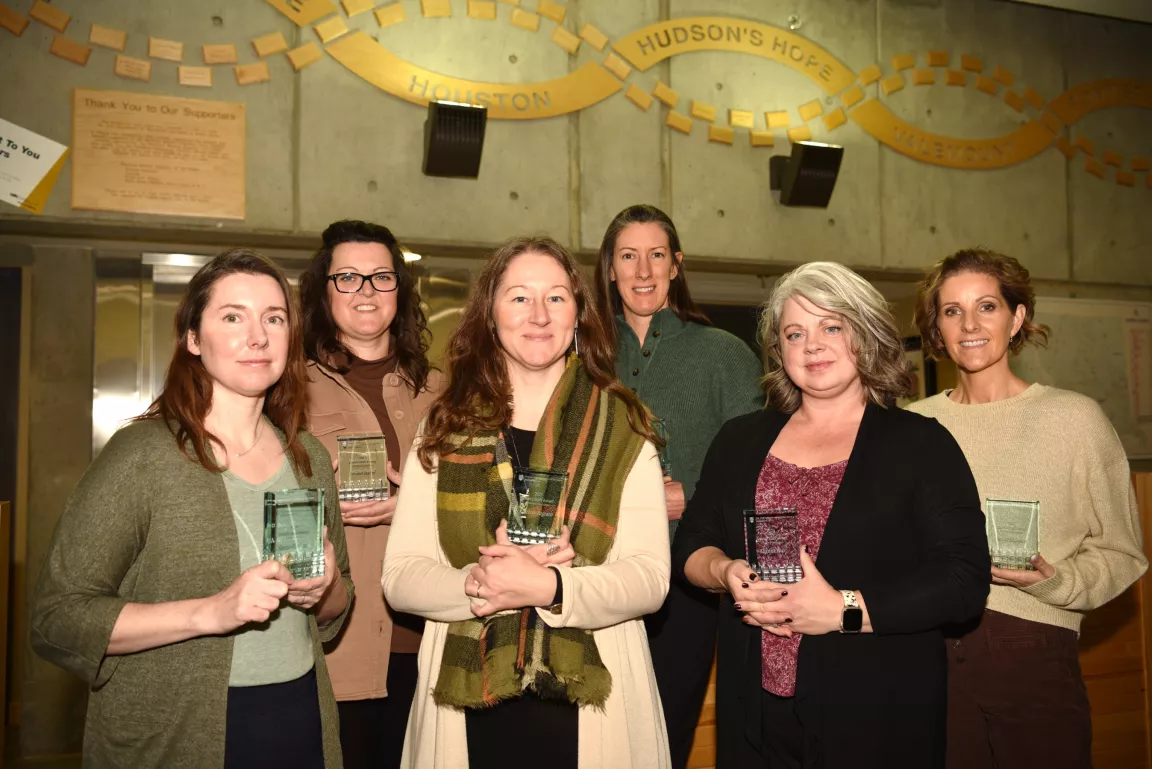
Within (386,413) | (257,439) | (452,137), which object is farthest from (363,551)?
(452,137)

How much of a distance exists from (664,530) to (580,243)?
10.4ft

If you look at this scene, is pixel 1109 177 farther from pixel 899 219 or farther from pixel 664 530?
pixel 664 530

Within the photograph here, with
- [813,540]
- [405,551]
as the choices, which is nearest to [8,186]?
[405,551]

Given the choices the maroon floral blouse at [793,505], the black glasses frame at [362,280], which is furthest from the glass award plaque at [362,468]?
the maroon floral blouse at [793,505]

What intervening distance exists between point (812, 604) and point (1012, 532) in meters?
0.73

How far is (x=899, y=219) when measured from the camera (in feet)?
17.9

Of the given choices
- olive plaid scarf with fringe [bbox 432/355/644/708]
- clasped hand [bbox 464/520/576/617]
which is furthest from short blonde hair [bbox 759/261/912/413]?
clasped hand [bbox 464/520/576/617]

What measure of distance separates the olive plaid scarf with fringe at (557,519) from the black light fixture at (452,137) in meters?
2.85

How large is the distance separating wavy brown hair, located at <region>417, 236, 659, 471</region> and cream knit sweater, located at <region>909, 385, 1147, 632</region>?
3.54 ft

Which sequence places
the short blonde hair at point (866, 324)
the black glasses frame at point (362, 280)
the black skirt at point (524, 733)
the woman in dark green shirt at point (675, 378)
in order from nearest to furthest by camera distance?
the black skirt at point (524, 733) < the short blonde hair at point (866, 324) < the woman in dark green shirt at point (675, 378) < the black glasses frame at point (362, 280)

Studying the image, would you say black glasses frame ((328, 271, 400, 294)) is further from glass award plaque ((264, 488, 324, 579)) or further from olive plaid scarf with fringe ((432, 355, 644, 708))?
glass award plaque ((264, 488, 324, 579))

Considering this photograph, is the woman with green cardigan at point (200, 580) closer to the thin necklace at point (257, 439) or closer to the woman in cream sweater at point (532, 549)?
the thin necklace at point (257, 439)

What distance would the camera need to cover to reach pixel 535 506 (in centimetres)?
167

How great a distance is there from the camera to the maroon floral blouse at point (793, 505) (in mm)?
1797
